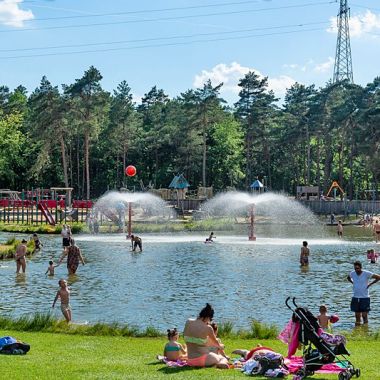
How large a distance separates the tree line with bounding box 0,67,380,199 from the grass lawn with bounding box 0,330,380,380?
7736 cm

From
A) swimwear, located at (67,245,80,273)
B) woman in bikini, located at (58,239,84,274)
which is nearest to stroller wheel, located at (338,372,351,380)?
woman in bikini, located at (58,239,84,274)

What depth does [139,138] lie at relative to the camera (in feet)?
382

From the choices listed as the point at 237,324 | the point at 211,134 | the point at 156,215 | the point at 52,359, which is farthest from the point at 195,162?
the point at 52,359

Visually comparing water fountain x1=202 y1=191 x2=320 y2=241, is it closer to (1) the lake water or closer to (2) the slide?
(2) the slide

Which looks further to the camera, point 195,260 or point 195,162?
point 195,162

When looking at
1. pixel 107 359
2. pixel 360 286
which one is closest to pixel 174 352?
pixel 107 359

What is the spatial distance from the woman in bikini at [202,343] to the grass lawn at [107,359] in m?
0.35

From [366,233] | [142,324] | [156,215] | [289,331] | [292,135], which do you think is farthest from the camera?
[292,135]

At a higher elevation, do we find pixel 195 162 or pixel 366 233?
pixel 195 162

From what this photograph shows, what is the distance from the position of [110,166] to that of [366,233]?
61730mm

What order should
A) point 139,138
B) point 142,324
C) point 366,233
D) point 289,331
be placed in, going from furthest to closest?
point 139,138, point 366,233, point 142,324, point 289,331

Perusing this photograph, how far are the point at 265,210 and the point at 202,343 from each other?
278 ft

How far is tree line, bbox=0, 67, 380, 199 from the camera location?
9975 cm

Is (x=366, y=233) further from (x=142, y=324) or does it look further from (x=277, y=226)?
(x=142, y=324)
